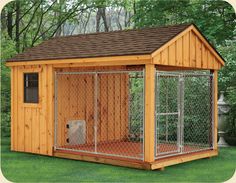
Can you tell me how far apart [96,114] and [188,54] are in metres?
2.47

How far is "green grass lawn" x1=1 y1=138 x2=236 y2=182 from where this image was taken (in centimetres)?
876

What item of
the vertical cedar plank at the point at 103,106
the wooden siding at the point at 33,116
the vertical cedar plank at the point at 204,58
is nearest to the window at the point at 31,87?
the wooden siding at the point at 33,116

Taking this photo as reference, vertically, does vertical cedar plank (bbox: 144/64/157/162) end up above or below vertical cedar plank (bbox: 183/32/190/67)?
below

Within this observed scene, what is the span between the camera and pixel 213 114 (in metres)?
11.7

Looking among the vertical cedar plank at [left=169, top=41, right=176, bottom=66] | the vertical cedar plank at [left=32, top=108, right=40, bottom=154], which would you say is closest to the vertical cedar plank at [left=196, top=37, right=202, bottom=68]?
the vertical cedar plank at [left=169, top=41, right=176, bottom=66]

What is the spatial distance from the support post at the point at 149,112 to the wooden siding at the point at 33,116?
113 inches

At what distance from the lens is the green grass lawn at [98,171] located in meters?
8.76

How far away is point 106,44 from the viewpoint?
434 inches

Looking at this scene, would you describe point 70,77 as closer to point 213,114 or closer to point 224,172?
point 213,114

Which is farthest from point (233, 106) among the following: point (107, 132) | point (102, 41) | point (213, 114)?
point (102, 41)

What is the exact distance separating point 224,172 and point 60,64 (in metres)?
4.47

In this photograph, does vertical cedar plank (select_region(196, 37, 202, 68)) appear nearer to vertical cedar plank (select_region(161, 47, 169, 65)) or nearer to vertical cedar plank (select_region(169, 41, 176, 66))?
vertical cedar plank (select_region(169, 41, 176, 66))

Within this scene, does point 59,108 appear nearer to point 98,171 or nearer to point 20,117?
point 20,117

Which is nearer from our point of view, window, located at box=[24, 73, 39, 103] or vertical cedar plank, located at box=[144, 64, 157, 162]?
vertical cedar plank, located at box=[144, 64, 157, 162]
